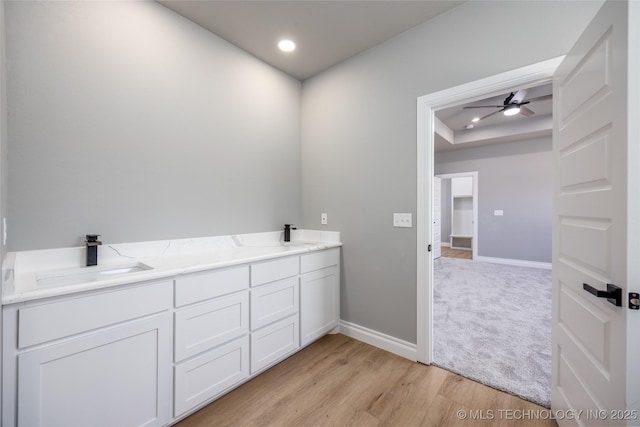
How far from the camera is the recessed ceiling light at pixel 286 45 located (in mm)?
2301

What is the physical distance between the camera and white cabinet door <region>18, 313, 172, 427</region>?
3.39ft

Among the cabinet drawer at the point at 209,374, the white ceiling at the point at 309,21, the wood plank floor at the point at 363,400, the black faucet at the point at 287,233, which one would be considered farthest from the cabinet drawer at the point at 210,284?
the white ceiling at the point at 309,21

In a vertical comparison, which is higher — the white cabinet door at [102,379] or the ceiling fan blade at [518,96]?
the ceiling fan blade at [518,96]

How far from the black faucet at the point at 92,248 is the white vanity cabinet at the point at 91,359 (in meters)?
0.50

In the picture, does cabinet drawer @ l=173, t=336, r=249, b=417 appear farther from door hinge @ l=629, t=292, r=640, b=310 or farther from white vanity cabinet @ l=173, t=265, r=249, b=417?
door hinge @ l=629, t=292, r=640, b=310

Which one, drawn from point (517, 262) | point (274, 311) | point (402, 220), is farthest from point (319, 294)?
point (517, 262)

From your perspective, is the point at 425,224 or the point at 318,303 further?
the point at 318,303

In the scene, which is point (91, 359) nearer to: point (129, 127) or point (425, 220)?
point (129, 127)

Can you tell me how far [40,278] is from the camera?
4.29ft

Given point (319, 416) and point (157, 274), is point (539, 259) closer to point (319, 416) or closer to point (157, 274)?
point (319, 416)

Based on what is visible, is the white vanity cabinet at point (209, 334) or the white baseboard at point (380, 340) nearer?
the white vanity cabinet at point (209, 334)

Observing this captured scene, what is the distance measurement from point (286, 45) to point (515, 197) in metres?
5.69

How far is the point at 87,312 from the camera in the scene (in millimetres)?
1138

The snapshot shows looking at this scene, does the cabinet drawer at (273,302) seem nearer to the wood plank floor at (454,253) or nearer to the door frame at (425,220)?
the door frame at (425,220)
